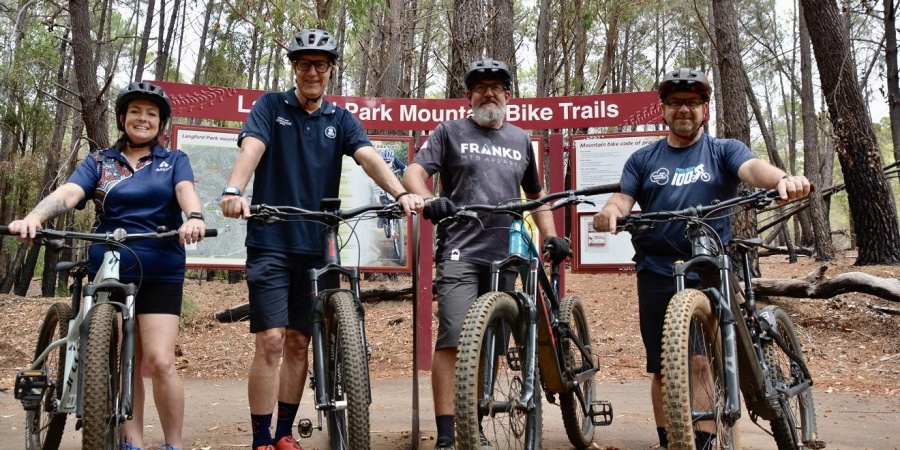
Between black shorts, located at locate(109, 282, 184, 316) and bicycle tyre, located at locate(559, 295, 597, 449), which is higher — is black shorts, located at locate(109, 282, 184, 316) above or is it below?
above

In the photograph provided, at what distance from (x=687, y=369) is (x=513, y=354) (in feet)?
3.20

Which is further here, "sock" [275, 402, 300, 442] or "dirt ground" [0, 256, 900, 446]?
"dirt ground" [0, 256, 900, 446]

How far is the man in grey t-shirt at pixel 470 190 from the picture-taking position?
4219 millimetres

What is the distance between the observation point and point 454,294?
4.24 metres

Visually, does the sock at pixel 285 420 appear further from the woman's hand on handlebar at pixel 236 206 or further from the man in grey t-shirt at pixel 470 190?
the woman's hand on handlebar at pixel 236 206

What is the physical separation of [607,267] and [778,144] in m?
51.3

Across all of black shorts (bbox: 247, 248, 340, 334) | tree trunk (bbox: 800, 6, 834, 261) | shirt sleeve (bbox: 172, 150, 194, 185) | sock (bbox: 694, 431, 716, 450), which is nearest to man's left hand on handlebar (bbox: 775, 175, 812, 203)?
sock (bbox: 694, 431, 716, 450)

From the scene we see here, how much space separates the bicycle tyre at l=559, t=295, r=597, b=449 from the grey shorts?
67 centimetres

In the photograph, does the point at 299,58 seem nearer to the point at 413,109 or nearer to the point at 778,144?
the point at 413,109

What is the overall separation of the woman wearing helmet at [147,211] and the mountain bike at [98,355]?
0.12 metres

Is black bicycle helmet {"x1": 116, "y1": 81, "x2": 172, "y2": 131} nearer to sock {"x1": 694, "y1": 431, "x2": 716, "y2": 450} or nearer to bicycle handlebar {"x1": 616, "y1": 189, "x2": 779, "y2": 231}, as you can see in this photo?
bicycle handlebar {"x1": 616, "y1": 189, "x2": 779, "y2": 231}

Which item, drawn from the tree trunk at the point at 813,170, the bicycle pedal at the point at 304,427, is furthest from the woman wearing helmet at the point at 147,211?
the tree trunk at the point at 813,170

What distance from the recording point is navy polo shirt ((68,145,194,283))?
388 cm

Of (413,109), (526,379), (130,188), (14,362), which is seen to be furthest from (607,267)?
(14,362)
